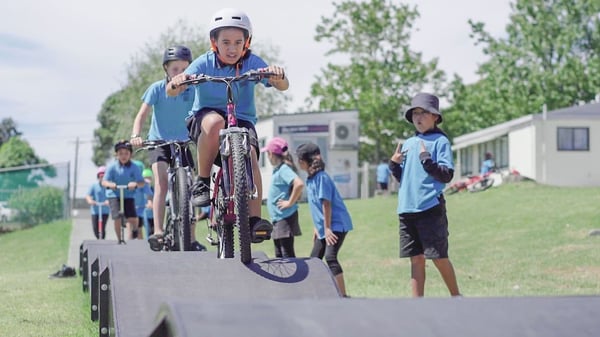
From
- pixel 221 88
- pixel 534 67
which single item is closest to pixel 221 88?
pixel 221 88

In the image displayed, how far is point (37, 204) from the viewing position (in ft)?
112

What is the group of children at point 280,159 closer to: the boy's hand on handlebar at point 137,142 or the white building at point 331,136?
the boy's hand on handlebar at point 137,142

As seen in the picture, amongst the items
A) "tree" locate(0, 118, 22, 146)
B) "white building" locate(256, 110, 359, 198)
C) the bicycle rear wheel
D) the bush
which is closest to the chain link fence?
the bush

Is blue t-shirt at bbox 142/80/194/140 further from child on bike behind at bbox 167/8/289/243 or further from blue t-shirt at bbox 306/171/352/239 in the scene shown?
child on bike behind at bbox 167/8/289/243

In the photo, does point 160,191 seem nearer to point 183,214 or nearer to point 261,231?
point 183,214

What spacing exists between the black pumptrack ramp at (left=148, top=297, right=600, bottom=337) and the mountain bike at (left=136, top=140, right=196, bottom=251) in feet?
14.7

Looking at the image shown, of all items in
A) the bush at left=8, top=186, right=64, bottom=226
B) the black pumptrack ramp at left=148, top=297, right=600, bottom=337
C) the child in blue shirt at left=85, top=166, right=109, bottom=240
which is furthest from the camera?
the bush at left=8, top=186, right=64, bottom=226

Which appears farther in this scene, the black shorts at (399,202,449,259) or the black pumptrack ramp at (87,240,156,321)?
the black shorts at (399,202,449,259)

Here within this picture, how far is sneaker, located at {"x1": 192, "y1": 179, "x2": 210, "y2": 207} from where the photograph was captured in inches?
285

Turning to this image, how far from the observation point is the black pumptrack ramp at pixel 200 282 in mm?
5234

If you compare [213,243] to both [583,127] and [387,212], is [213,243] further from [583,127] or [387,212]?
[583,127]

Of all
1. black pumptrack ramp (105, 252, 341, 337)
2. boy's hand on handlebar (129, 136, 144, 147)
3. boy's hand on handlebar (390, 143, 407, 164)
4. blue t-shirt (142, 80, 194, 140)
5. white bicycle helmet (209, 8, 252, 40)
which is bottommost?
black pumptrack ramp (105, 252, 341, 337)

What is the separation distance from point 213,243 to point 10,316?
2.38 metres

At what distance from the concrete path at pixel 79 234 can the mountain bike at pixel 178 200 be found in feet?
27.7
